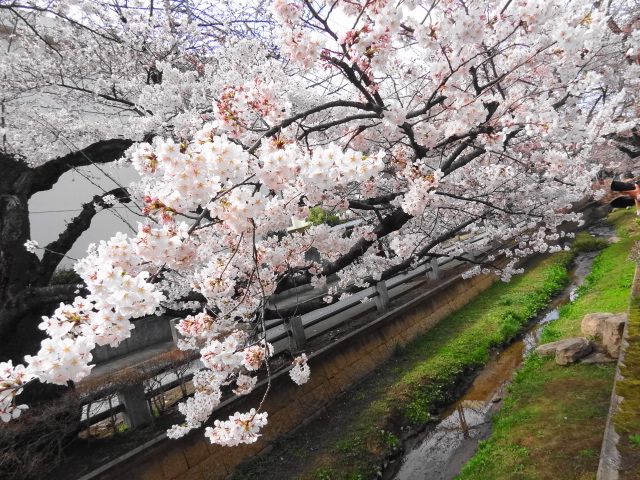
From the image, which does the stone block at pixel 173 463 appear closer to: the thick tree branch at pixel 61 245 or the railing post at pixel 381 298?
the thick tree branch at pixel 61 245

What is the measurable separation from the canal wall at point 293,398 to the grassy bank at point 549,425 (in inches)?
121

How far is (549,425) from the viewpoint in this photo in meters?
5.75

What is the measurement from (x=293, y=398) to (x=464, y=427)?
3279 mm

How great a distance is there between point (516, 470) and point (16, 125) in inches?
417

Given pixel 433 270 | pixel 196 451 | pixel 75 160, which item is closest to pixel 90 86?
pixel 75 160

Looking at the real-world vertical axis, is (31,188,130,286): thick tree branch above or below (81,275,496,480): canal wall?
above

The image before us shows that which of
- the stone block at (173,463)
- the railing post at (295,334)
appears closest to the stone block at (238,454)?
the stone block at (173,463)

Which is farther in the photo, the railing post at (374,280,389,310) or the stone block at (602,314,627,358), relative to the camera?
the railing post at (374,280,389,310)

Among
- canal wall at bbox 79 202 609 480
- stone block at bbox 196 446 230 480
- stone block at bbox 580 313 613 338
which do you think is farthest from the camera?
stone block at bbox 580 313 613 338

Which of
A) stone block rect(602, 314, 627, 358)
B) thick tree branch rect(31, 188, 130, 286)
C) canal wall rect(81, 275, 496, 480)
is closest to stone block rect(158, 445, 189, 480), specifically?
canal wall rect(81, 275, 496, 480)

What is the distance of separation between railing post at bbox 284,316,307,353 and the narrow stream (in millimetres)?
3133

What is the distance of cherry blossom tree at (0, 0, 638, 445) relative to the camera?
2.55 m

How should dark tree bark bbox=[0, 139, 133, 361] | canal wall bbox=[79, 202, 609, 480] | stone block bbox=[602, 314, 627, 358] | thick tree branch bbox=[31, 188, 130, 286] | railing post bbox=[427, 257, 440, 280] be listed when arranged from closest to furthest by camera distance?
canal wall bbox=[79, 202, 609, 480]
dark tree bark bbox=[0, 139, 133, 361]
thick tree branch bbox=[31, 188, 130, 286]
stone block bbox=[602, 314, 627, 358]
railing post bbox=[427, 257, 440, 280]

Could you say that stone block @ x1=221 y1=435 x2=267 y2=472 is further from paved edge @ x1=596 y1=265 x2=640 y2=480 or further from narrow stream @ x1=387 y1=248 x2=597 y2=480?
paved edge @ x1=596 y1=265 x2=640 y2=480
